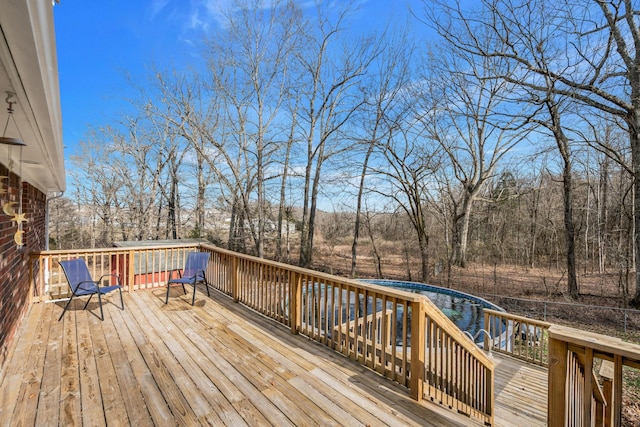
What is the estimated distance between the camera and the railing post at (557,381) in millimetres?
1526

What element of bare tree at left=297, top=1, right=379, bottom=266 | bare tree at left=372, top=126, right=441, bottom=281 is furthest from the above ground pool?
bare tree at left=297, top=1, right=379, bottom=266

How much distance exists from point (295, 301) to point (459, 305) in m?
7.94

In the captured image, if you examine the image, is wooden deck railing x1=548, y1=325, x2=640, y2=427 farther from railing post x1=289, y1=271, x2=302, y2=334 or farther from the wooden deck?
railing post x1=289, y1=271, x2=302, y2=334

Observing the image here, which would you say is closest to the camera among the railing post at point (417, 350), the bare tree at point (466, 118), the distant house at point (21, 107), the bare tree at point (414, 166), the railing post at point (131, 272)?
the distant house at point (21, 107)

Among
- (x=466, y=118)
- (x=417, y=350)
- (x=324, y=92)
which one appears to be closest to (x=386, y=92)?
(x=324, y=92)

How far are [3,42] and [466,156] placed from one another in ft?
48.0

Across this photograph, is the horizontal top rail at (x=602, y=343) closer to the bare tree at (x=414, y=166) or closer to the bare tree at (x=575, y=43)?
the bare tree at (x=575, y=43)

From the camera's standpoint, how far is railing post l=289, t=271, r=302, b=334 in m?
3.51

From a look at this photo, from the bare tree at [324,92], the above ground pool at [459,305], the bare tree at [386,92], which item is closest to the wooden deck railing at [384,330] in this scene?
the above ground pool at [459,305]

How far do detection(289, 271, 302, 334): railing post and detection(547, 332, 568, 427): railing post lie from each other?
8.04ft

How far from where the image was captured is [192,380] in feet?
8.15

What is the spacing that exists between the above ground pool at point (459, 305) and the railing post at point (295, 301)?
600 centimetres

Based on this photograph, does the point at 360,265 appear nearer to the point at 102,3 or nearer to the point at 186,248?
the point at 186,248

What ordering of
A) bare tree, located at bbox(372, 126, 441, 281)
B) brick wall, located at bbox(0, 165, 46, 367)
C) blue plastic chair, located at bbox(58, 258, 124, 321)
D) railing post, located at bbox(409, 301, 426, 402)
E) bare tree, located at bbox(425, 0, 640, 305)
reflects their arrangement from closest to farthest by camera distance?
railing post, located at bbox(409, 301, 426, 402)
brick wall, located at bbox(0, 165, 46, 367)
blue plastic chair, located at bbox(58, 258, 124, 321)
bare tree, located at bbox(425, 0, 640, 305)
bare tree, located at bbox(372, 126, 441, 281)
